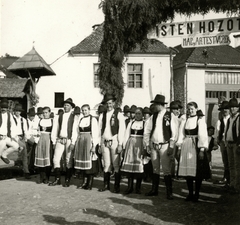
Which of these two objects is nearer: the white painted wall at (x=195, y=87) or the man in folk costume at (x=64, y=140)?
the man in folk costume at (x=64, y=140)

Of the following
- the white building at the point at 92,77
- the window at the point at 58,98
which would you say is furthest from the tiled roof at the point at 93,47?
the window at the point at 58,98

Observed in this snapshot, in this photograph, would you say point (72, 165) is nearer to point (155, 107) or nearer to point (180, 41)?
point (155, 107)

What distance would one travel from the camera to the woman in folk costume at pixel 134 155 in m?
8.13

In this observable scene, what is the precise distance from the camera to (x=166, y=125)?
7.61m

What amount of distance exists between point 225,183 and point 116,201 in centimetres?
332

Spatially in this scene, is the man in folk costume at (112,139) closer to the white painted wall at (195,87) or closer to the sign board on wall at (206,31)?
the sign board on wall at (206,31)

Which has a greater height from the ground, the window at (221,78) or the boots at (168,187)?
the window at (221,78)

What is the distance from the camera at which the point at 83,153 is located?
28.3 ft

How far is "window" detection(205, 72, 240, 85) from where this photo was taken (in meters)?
28.4

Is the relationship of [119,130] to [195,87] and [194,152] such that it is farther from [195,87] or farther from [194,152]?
[195,87]

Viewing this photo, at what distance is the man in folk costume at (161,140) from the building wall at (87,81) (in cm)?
1787

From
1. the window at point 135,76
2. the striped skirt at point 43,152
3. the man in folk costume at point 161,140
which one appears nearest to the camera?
the man in folk costume at point 161,140

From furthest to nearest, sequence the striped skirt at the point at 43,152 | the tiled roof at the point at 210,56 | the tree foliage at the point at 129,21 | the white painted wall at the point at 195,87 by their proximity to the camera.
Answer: the tiled roof at the point at 210,56 → the white painted wall at the point at 195,87 → the striped skirt at the point at 43,152 → the tree foliage at the point at 129,21

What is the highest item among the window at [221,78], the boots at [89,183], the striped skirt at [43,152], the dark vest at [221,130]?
the window at [221,78]
